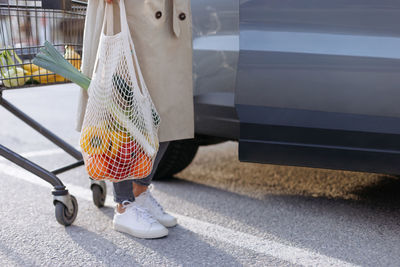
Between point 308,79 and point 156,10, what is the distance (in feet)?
2.30

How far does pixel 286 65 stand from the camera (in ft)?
7.16

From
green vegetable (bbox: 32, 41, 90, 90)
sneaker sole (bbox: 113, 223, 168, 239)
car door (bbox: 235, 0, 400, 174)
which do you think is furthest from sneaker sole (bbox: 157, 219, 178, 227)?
green vegetable (bbox: 32, 41, 90, 90)

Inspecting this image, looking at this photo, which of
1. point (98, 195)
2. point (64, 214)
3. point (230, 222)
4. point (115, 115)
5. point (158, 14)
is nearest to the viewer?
point (115, 115)

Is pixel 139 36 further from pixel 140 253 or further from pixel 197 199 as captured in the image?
pixel 197 199

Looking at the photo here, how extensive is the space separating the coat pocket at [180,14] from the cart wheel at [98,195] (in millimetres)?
953

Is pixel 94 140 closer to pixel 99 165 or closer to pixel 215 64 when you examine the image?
pixel 99 165

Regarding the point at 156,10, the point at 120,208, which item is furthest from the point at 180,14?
the point at 120,208

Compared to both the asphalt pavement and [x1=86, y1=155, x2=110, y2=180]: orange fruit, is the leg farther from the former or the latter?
[x1=86, y1=155, x2=110, y2=180]: orange fruit

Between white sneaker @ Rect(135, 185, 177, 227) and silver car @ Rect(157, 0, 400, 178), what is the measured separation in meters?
0.46

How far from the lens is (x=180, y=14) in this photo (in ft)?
7.01

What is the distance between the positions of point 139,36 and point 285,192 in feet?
4.47

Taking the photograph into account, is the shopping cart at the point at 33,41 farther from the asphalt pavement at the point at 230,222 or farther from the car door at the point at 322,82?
the car door at the point at 322,82

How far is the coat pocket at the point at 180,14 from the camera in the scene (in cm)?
211

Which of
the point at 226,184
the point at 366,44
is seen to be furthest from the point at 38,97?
the point at 366,44
